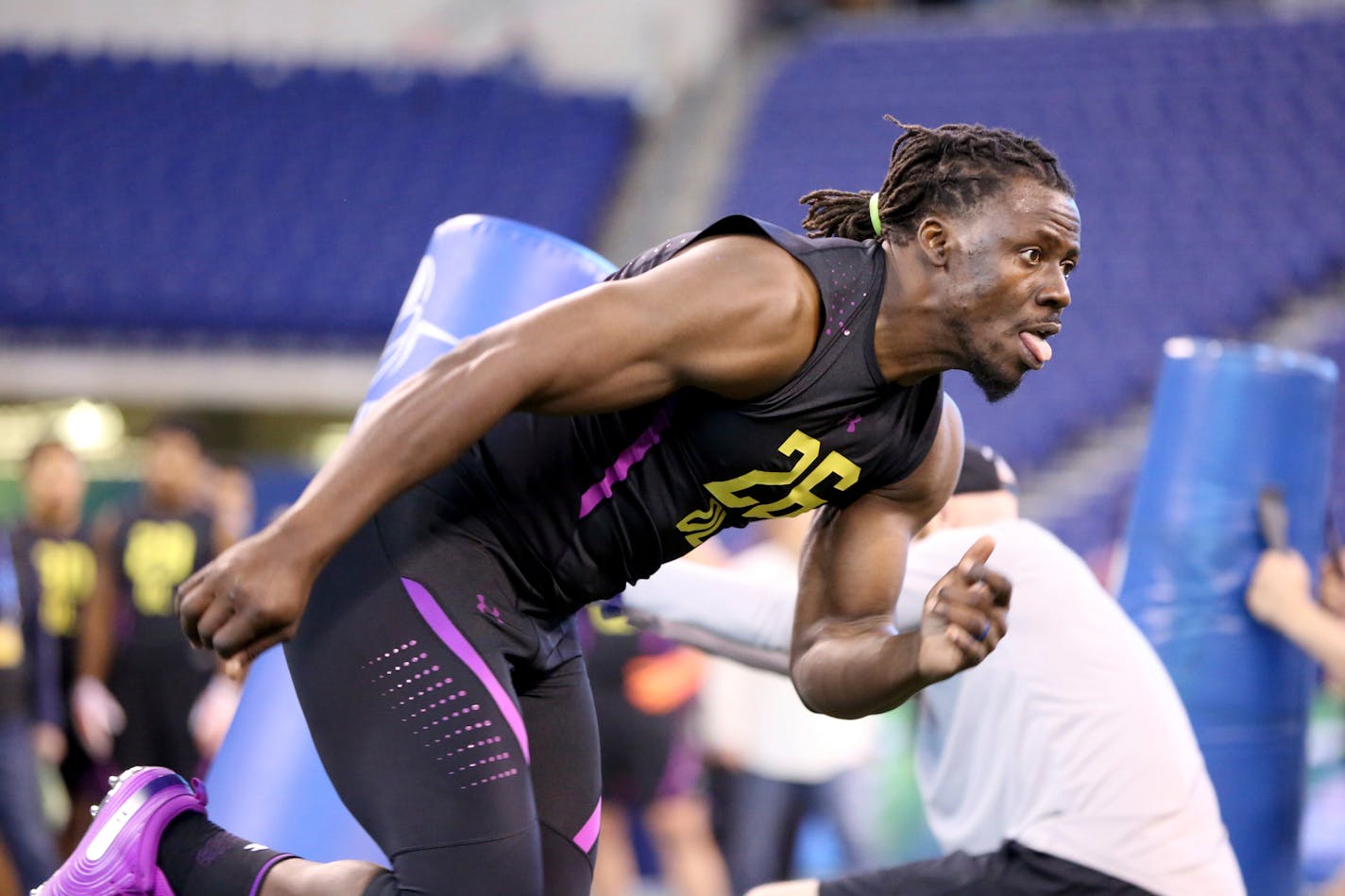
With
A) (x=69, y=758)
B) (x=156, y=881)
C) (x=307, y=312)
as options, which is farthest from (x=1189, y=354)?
(x=307, y=312)

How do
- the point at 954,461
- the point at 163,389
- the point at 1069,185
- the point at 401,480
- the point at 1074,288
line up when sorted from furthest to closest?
1. the point at 163,389
2. the point at 1074,288
3. the point at 954,461
4. the point at 1069,185
5. the point at 401,480

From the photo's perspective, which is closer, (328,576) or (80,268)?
(328,576)

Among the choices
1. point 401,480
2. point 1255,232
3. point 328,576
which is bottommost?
point 328,576

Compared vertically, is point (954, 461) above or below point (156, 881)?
above

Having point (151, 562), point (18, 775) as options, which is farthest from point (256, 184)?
point (18, 775)

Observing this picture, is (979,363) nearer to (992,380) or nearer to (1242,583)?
(992,380)

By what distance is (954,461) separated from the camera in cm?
238

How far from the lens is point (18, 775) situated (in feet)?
16.4

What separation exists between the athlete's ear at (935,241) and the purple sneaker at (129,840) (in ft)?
4.66

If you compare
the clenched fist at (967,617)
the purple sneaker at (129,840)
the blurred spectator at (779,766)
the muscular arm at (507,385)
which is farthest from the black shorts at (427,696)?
the blurred spectator at (779,766)

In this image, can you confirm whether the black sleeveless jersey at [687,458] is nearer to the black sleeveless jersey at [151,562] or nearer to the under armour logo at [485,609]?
the under armour logo at [485,609]

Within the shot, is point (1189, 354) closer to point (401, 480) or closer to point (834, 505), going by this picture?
point (834, 505)

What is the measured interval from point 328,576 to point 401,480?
1.02 ft

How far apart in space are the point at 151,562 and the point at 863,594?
161 inches
